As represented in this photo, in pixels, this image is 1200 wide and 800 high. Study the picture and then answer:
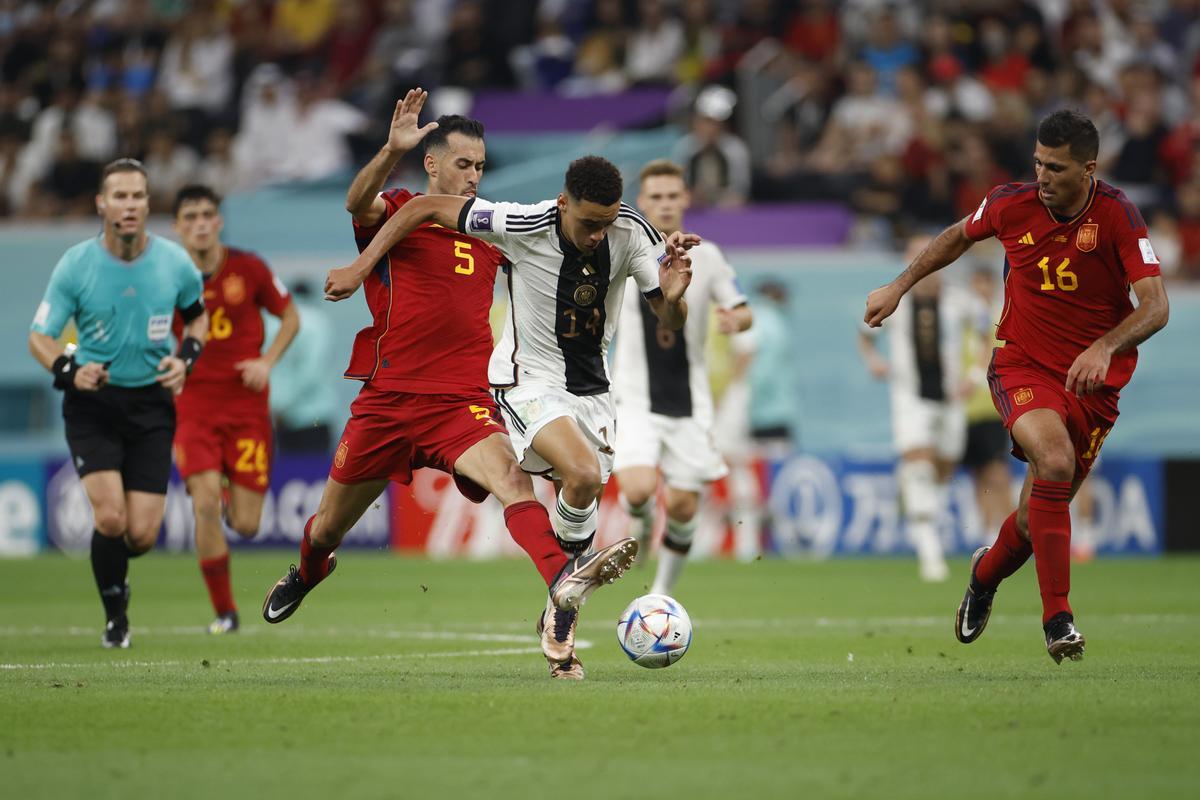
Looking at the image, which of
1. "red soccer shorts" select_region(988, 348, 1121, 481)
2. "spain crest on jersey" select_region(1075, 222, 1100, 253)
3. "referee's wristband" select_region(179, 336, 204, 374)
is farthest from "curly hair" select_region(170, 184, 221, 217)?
"spain crest on jersey" select_region(1075, 222, 1100, 253)

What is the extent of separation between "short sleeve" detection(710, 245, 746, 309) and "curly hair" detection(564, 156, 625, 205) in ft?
13.1

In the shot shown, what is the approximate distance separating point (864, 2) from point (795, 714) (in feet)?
55.7

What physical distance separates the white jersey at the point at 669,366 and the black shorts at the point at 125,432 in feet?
11.2

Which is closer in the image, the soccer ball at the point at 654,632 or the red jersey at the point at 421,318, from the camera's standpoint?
the soccer ball at the point at 654,632

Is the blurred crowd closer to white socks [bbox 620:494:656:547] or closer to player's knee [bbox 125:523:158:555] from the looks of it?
white socks [bbox 620:494:656:547]

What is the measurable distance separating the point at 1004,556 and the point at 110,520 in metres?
4.93

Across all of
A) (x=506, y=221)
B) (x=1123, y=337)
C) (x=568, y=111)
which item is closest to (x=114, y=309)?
(x=506, y=221)

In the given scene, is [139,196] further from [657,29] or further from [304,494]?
[657,29]

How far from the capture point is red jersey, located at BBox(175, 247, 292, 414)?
12055 millimetres

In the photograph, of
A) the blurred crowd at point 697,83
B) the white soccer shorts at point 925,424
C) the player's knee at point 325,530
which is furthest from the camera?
the blurred crowd at point 697,83

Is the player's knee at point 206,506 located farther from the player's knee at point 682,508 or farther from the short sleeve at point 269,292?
the player's knee at point 682,508

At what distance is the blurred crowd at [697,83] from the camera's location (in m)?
20.3

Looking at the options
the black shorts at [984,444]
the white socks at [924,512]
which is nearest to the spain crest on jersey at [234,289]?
the white socks at [924,512]

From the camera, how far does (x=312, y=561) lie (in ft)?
30.9
